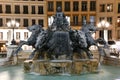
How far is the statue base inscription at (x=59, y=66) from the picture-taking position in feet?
65.3

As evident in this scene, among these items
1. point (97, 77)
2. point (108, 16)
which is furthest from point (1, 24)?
point (97, 77)

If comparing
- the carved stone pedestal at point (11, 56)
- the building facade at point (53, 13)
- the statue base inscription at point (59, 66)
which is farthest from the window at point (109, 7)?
the statue base inscription at point (59, 66)

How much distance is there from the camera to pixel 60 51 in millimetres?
21219

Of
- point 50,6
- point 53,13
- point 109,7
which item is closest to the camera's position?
point 109,7

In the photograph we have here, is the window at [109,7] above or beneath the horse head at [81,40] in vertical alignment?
above

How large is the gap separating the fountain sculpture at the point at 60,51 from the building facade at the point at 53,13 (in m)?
38.5

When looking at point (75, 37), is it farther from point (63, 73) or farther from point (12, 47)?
point (12, 47)

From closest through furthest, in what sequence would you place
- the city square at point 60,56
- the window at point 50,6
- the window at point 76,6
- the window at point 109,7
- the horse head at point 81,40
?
1. the city square at point 60,56
2. the horse head at point 81,40
3. the window at point 109,7
4. the window at point 50,6
5. the window at point 76,6

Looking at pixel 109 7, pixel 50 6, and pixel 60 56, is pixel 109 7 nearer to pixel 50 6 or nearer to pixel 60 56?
pixel 50 6

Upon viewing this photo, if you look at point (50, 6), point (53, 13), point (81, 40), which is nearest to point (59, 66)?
point (81, 40)

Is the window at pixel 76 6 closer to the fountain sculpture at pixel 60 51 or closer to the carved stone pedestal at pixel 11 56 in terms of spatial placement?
the carved stone pedestal at pixel 11 56

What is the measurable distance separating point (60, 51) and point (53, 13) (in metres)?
41.1

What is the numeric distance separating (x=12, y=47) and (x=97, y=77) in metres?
10.2

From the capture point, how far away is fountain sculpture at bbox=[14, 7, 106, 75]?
65.5 ft
